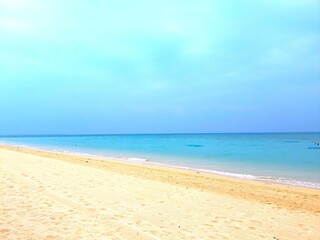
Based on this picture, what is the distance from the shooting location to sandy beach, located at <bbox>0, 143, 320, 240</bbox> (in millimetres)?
6316

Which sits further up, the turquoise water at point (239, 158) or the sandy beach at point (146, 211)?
the sandy beach at point (146, 211)

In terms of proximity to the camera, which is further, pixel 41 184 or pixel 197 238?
pixel 41 184

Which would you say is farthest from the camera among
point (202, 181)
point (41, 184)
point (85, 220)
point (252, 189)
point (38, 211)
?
point (202, 181)

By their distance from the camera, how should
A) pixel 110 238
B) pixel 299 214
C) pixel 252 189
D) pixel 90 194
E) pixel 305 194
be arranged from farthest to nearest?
pixel 252 189, pixel 305 194, pixel 90 194, pixel 299 214, pixel 110 238

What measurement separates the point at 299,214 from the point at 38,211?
26.6 feet

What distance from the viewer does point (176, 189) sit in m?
11.7

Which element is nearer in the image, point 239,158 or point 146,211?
point 146,211

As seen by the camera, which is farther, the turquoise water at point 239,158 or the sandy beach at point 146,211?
the turquoise water at point 239,158

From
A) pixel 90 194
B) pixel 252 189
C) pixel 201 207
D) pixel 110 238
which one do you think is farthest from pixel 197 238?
pixel 252 189

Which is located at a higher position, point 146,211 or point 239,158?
point 146,211

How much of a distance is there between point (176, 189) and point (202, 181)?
3269 mm

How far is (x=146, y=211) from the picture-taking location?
812 cm

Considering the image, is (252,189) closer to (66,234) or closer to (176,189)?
(176,189)

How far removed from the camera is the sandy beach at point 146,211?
249 inches
